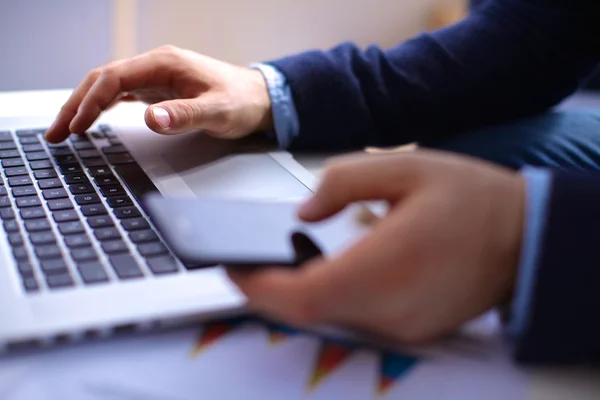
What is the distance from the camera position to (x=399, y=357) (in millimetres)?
324

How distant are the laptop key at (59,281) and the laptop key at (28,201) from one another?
0.12 meters

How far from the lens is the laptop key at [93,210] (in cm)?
44

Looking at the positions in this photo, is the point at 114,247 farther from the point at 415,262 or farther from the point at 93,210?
the point at 415,262

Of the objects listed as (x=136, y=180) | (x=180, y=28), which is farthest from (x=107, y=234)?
(x=180, y=28)

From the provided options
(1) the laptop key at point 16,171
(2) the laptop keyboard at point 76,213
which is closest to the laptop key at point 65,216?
(2) the laptop keyboard at point 76,213

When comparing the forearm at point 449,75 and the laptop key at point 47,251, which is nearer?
the laptop key at point 47,251

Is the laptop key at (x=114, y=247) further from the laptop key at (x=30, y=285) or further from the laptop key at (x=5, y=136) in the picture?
the laptop key at (x=5, y=136)

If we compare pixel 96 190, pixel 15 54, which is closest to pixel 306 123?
pixel 96 190

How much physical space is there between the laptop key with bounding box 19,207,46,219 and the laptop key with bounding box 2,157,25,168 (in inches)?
4.3

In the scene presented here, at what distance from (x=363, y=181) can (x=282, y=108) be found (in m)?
0.32

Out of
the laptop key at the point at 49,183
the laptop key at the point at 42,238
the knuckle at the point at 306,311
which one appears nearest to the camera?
the knuckle at the point at 306,311

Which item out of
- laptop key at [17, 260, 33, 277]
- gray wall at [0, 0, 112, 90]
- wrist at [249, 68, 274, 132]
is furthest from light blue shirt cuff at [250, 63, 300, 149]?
gray wall at [0, 0, 112, 90]

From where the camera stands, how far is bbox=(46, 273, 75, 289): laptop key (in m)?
0.34

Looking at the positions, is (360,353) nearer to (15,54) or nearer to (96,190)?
(96,190)
